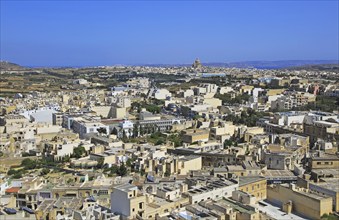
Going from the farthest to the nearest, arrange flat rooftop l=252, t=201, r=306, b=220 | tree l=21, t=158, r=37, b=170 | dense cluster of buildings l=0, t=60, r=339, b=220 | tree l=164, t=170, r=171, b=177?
tree l=21, t=158, r=37, b=170 < tree l=164, t=170, r=171, b=177 < flat rooftop l=252, t=201, r=306, b=220 < dense cluster of buildings l=0, t=60, r=339, b=220

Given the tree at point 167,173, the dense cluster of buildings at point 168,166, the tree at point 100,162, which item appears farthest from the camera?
the tree at point 100,162

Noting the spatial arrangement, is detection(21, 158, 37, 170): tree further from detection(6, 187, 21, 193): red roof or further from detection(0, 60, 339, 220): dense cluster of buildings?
detection(6, 187, 21, 193): red roof

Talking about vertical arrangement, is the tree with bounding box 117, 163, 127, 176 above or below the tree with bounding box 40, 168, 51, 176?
above

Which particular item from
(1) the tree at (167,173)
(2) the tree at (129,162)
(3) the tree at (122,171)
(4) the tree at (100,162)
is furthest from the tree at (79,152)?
(1) the tree at (167,173)

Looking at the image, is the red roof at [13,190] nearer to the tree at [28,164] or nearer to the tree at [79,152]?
the tree at [28,164]

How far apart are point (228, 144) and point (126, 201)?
1062cm

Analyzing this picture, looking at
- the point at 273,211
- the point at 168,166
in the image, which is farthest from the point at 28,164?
the point at 273,211

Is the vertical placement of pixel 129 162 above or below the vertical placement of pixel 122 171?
above

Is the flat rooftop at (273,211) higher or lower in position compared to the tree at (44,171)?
higher

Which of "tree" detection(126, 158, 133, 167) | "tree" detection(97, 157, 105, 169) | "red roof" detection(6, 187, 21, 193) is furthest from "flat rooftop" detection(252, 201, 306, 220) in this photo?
"tree" detection(97, 157, 105, 169)

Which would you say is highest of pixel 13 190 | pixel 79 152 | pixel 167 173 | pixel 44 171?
pixel 13 190

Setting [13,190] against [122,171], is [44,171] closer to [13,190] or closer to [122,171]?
[122,171]

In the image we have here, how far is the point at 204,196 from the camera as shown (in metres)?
11.3

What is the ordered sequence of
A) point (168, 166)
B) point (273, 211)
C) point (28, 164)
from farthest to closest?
1. point (28, 164)
2. point (168, 166)
3. point (273, 211)
